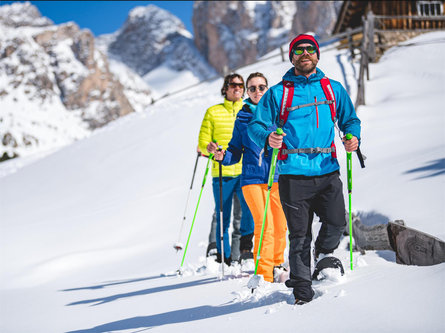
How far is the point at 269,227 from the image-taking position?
13.8 feet

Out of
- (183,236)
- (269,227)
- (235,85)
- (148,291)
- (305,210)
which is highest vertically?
(235,85)

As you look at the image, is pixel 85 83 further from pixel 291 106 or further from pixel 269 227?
pixel 291 106

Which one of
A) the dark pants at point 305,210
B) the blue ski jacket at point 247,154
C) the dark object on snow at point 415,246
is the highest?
the blue ski jacket at point 247,154

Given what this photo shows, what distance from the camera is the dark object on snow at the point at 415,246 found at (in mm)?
3395

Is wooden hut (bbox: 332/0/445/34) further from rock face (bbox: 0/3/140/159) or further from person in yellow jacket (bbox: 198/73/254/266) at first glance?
rock face (bbox: 0/3/140/159)

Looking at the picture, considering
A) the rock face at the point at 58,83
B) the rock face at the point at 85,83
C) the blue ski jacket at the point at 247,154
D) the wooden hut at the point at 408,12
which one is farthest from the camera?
the rock face at the point at 85,83

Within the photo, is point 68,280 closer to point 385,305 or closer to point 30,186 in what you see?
point 385,305

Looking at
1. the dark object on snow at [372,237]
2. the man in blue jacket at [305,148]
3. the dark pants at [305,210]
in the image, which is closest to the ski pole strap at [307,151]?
the man in blue jacket at [305,148]

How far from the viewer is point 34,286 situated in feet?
21.9

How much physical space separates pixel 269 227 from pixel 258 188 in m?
0.41

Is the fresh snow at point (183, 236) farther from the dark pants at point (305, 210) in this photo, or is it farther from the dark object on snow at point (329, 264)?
the dark pants at point (305, 210)

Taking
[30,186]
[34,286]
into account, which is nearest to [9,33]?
[30,186]

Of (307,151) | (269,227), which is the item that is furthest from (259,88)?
(307,151)

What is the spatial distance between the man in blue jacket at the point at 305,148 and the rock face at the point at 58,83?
564 feet
